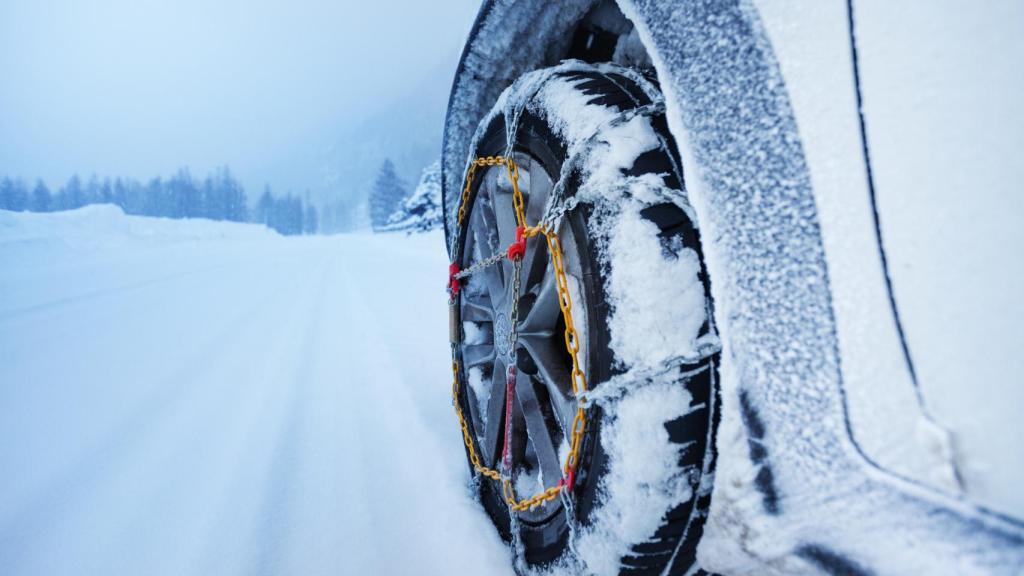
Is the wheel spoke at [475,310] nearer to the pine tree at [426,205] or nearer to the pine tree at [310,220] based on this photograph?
the pine tree at [426,205]

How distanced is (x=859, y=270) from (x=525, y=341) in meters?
0.68

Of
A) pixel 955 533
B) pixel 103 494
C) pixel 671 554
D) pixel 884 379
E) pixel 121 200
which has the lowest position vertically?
pixel 103 494

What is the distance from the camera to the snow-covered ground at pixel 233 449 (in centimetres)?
117

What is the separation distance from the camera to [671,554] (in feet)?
2.08

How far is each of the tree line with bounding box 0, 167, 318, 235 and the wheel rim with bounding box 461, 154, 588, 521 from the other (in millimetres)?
60988

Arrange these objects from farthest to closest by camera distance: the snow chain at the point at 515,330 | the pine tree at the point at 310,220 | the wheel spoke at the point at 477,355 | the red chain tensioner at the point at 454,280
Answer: the pine tree at the point at 310,220 < the red chain tensioner at the point at 454,280 < the wheel spoke at the point at 477,355 < the snow chain at the point at 515,330

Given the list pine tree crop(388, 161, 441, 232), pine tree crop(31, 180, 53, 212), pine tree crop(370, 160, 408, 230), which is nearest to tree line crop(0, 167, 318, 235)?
pine tree crop(31, 180, 53, 212)

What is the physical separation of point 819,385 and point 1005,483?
0.13 m

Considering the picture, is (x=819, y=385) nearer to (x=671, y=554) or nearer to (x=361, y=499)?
(x=671, y=554)

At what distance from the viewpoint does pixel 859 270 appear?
0.39 metres

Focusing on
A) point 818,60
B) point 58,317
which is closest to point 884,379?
point 818,60

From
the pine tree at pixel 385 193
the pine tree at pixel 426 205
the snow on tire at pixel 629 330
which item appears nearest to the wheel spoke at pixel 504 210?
the snow on tire at pixel 629 330

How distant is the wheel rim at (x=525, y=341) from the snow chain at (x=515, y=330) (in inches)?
0.9

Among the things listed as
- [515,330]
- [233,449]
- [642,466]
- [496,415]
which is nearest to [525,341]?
[515,330]
